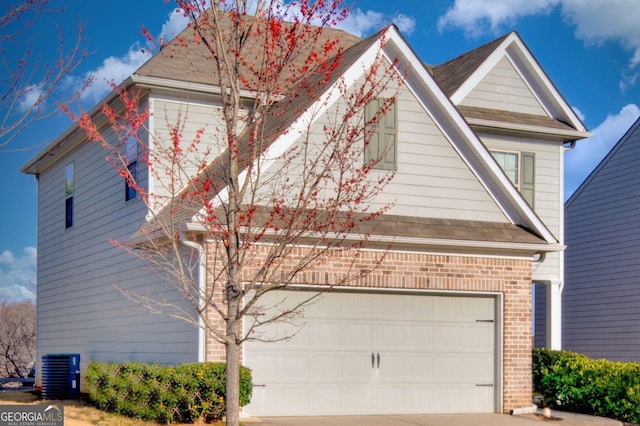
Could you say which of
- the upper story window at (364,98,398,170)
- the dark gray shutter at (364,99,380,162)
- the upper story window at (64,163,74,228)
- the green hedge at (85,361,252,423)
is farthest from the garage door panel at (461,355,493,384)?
the upper story window at (64,163,74,228)

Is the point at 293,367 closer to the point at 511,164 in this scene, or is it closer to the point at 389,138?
the point at 389,138

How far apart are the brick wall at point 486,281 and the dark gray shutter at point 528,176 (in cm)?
433

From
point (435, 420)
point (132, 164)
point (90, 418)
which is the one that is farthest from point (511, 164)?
point (90, 418)

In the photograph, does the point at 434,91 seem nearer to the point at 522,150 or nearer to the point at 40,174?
the point at 522,150

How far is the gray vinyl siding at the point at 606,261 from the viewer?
2602 centimetres

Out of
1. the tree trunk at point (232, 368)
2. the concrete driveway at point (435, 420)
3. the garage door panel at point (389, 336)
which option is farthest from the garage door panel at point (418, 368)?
the tree trunk at point (232, 368)

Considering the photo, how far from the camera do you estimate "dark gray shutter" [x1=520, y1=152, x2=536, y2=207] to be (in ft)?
73.0

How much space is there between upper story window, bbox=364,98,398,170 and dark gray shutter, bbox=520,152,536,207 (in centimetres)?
588

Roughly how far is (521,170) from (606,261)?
20.9 ft

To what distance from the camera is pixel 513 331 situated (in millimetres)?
17984

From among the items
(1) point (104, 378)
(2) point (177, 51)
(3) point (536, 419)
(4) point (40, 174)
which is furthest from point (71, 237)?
(3) point (536, 419)

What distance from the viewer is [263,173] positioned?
1591cm

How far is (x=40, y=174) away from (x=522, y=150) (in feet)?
46.0
